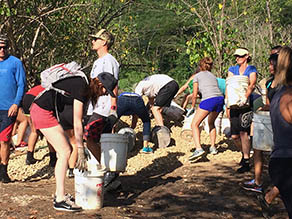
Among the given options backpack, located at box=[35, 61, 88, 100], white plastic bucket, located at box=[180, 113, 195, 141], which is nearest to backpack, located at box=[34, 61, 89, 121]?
backpack, located at box=[35, 61, 88, 100]

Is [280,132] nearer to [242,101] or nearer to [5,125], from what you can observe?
[242,101]

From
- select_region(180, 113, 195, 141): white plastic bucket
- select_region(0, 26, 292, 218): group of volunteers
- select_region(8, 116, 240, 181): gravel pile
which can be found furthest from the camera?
select_region(180, 113, 195, 141): white plastic bucket

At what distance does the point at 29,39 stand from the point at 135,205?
683 cm

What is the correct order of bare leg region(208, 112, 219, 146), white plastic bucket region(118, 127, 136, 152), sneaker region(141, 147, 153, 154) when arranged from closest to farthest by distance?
bare leg region(208, 112, 219, 146) → sneaker region(141, 147, 153, 154) → white plastic bucket region(118, 127, 136, 152)

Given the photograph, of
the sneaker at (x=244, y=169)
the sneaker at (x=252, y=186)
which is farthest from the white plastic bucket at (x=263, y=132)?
the sneaker at (x=244, y=169)

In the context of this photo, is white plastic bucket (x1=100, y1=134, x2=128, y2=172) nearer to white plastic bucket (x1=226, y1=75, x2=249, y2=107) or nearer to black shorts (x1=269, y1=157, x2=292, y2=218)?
white plastic bucket (x1=226, y1=75, x2=249, y2=107)

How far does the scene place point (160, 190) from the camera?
6.98 meters

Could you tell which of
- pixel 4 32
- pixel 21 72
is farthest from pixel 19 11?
pixel 21 72

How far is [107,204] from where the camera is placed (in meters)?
6.18

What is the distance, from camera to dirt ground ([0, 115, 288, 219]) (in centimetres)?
590

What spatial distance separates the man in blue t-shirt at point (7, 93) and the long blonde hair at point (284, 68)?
401 cm

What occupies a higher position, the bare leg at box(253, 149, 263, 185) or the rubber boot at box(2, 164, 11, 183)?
the bare leg at box(253, 149, 263, 185)

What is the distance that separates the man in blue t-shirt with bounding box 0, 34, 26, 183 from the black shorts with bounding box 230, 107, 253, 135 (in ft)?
9.87

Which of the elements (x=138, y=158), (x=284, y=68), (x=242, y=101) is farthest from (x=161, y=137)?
(x=284, y=68)
